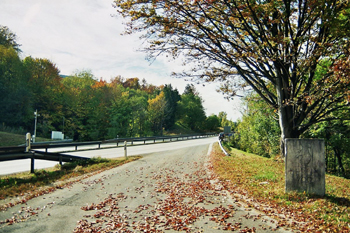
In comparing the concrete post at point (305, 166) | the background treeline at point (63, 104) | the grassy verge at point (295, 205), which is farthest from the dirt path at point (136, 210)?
the background treeline at point (63, 104)

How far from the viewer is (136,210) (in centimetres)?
707

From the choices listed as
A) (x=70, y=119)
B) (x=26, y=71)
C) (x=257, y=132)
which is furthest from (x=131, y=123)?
(x=257, y=132)

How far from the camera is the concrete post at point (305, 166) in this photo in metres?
7.65

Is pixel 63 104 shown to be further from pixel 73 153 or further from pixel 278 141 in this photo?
pixel 278 141

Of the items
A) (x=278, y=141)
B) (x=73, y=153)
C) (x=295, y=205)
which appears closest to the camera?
(x=295, y=205)

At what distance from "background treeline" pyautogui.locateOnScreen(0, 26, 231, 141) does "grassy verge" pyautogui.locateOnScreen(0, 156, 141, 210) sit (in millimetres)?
36381

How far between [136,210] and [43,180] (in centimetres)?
626

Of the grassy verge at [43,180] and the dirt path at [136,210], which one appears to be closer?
the dirt path at [136,210]

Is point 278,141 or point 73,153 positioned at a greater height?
point 278,141

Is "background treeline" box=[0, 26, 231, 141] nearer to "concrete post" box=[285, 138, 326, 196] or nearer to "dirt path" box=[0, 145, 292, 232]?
"dirt path" box=[0, 145, 292, 232]

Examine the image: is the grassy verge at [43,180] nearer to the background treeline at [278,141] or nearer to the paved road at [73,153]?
the paved road at [73,153]

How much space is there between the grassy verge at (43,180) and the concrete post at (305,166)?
8.39m

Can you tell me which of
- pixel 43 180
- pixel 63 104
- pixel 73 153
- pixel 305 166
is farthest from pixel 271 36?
pixel 63 104

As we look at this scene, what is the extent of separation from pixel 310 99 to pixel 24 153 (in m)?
12.6
